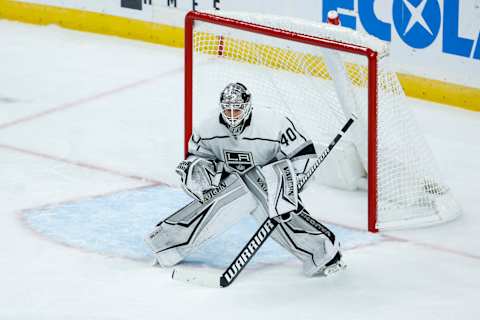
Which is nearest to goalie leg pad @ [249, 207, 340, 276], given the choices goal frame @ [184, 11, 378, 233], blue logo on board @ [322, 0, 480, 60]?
goal frame @ [184, 11, 378, 233]

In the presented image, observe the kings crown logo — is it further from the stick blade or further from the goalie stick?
the stick blade

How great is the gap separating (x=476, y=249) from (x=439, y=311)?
0.74 meters

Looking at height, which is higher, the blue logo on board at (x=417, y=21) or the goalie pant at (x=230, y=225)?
the blue logo on board at (x=417, y=21)

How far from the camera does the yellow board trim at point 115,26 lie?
765 cm

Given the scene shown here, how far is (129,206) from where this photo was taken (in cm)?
639

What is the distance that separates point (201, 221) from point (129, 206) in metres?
0.90

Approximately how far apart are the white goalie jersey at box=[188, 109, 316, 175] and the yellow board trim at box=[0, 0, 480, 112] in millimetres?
2312

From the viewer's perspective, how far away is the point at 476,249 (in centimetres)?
584

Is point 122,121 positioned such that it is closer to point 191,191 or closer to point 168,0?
point 168,0

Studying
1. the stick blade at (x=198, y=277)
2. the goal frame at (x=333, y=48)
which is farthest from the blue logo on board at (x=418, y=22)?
the stick blade at (x=198, y=277)

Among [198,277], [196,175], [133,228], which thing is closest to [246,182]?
[196,175]

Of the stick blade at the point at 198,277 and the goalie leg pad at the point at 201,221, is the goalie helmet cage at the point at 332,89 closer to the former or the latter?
the goalie leg pad at the point at 201,221

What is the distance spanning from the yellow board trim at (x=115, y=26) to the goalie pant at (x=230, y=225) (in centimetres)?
230

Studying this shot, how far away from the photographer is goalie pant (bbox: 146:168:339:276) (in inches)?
216
